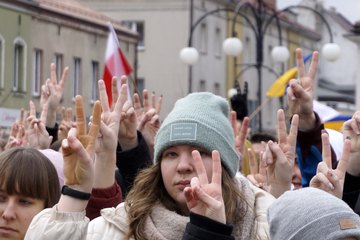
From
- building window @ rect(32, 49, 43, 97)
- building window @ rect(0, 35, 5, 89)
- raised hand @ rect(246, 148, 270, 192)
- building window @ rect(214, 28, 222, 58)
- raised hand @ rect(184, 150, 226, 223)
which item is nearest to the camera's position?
raised hand @ rect(184, 150, 226, 223)

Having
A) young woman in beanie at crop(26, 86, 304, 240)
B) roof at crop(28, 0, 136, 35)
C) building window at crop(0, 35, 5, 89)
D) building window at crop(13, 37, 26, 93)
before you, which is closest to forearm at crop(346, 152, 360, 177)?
young woman in beanie at crop(26, 86, 304, 240)

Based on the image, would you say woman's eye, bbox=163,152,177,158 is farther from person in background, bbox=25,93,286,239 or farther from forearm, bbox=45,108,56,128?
forearm, bbox=45,108,56,128

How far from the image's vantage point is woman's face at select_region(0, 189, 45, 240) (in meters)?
6.98

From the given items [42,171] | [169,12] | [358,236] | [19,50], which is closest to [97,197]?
[42,171]

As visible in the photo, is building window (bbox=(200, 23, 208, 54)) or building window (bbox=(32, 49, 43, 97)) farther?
building window (bbox=(200, 23, 208, 54))

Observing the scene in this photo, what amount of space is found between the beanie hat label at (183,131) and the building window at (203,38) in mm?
58244

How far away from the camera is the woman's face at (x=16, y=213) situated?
22.9 ft

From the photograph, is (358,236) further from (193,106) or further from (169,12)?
(169,12)

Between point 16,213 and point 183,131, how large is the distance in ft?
2.99

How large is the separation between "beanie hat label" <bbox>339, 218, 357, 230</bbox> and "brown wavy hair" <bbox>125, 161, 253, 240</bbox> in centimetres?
62

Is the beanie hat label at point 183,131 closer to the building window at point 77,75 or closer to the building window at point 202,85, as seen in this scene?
the building window at point 77,75

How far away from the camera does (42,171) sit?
23.4ft

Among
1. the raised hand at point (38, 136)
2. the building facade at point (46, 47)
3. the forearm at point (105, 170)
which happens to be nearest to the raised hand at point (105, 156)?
the forearm at point (105, 170)

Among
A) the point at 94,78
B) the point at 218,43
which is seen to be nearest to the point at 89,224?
the point at 94,78
